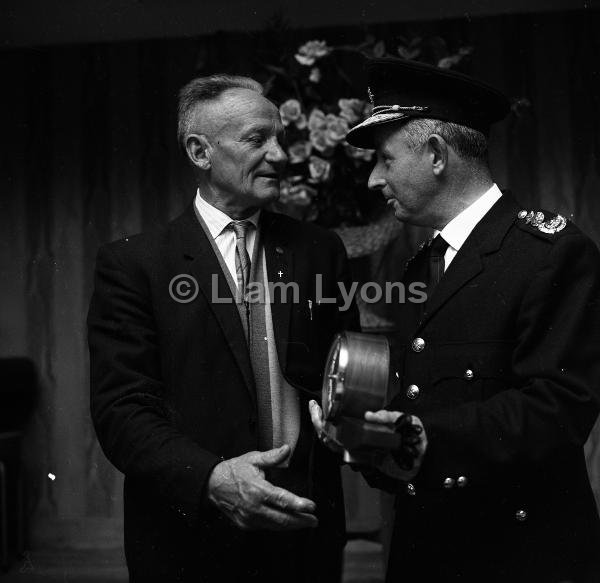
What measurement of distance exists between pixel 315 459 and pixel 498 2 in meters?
2.48

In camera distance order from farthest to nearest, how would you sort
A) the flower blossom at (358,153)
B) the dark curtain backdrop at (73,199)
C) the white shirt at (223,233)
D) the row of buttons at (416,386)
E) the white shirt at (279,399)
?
the dark curtain backdrop at (73,199) < the flower blossom at (358,153) < the white shirt at (223,233) < the white shirt at (279,399) < the row of buttons at (416,386)

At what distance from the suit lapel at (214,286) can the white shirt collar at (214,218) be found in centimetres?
4

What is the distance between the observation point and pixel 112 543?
153 inches

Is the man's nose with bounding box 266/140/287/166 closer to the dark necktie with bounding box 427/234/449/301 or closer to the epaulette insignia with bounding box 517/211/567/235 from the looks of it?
the dark necktie with bounding box 427/234/449/301

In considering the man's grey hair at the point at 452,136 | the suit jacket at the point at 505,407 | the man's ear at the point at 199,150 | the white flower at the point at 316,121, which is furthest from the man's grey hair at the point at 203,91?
the suit jacket at the point at 505,407

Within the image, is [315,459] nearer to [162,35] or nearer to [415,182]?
[415,182]

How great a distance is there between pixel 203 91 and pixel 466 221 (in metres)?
0.81

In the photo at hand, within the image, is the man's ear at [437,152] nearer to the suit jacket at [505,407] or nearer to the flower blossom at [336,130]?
the suit jacket at [505,407]

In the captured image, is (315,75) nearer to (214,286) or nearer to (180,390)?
(214,286)

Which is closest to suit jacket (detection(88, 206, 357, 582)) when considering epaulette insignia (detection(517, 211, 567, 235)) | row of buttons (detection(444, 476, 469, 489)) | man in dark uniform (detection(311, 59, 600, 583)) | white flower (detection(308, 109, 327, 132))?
man in dark uniform (detection(311, 59, 600, 583))

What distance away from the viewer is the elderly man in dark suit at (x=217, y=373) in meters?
1.87

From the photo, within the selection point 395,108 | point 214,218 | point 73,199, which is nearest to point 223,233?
point 214,218

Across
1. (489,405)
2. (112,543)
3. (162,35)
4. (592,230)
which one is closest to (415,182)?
(489,405)

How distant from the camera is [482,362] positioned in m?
1.63
